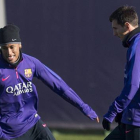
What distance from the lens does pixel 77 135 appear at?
7.33 m

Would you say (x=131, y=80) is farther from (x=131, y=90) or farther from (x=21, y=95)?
(x=21, y=95)

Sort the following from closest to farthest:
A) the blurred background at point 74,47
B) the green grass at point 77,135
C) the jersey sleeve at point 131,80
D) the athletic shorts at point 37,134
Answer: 1. the jersey sleeve at point 131,80
2. the athletic shorts at point 37,134
3. the blurred background at point 74,47
4. the green grass at point 77,135

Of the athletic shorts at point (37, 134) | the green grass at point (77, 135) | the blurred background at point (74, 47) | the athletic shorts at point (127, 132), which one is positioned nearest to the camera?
the athletic shorts at point (127, 132)

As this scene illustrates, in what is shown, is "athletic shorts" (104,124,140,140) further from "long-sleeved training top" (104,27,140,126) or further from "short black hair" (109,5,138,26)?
"short black hair" (109,5,138,26)

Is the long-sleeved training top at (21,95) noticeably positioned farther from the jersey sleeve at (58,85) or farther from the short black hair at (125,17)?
the short black hair at (125,17)

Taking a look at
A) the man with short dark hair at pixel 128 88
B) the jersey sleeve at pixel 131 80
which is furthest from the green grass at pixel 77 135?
the jersey sleeve at pixel 131 80

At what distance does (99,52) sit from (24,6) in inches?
54.0

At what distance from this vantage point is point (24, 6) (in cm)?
720

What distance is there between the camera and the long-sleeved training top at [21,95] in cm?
461

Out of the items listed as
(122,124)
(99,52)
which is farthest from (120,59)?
(122,124)

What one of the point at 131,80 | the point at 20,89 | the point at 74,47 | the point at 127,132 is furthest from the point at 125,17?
the point at 74,47

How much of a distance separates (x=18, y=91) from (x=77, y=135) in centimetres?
290

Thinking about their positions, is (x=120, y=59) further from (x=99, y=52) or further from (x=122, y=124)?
(x=122, y=124)

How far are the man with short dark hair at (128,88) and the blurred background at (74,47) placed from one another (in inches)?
95.1
